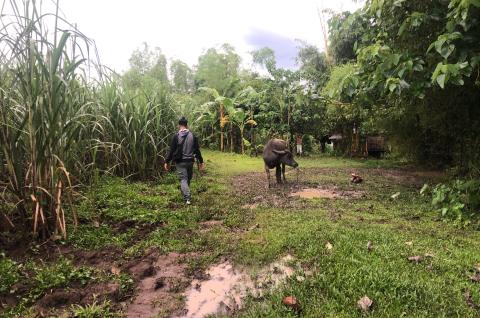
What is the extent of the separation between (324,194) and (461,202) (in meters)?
2.32

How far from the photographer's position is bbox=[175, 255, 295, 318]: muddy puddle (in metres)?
2.65

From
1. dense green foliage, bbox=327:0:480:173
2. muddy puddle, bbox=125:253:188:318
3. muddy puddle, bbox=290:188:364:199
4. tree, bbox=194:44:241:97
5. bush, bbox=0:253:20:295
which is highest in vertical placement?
tree, bbox=194:44:241:97

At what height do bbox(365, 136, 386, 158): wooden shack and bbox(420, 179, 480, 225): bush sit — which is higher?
bbox(365, 136, 386, 158): wooden shack

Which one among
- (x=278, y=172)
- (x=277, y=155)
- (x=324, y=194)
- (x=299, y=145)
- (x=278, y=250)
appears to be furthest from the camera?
(x=299, y=145)

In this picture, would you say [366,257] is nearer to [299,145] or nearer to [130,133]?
[130,133]

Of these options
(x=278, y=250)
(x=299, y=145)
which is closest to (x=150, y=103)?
(x=278, y=250)

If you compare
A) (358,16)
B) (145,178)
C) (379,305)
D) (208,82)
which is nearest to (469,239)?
(379,305)

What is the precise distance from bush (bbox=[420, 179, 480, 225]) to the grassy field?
0.21m

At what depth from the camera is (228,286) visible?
9.71 ft

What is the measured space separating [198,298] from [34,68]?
2.36 m

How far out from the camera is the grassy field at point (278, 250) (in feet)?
8.36

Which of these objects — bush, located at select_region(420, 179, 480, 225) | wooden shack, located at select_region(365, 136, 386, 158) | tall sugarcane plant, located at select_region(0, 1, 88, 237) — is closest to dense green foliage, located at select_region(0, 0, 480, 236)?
tall sugarcane plant, located at select_region(0, 1, 88, 237)

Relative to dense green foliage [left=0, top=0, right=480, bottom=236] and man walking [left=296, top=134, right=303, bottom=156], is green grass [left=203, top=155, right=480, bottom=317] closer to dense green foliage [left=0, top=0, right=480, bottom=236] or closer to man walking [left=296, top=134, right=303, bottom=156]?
dense green foliage [left=0, top=0, right=480, bottom=236]

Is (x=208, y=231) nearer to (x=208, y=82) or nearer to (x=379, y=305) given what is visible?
(x=379, y=305)
